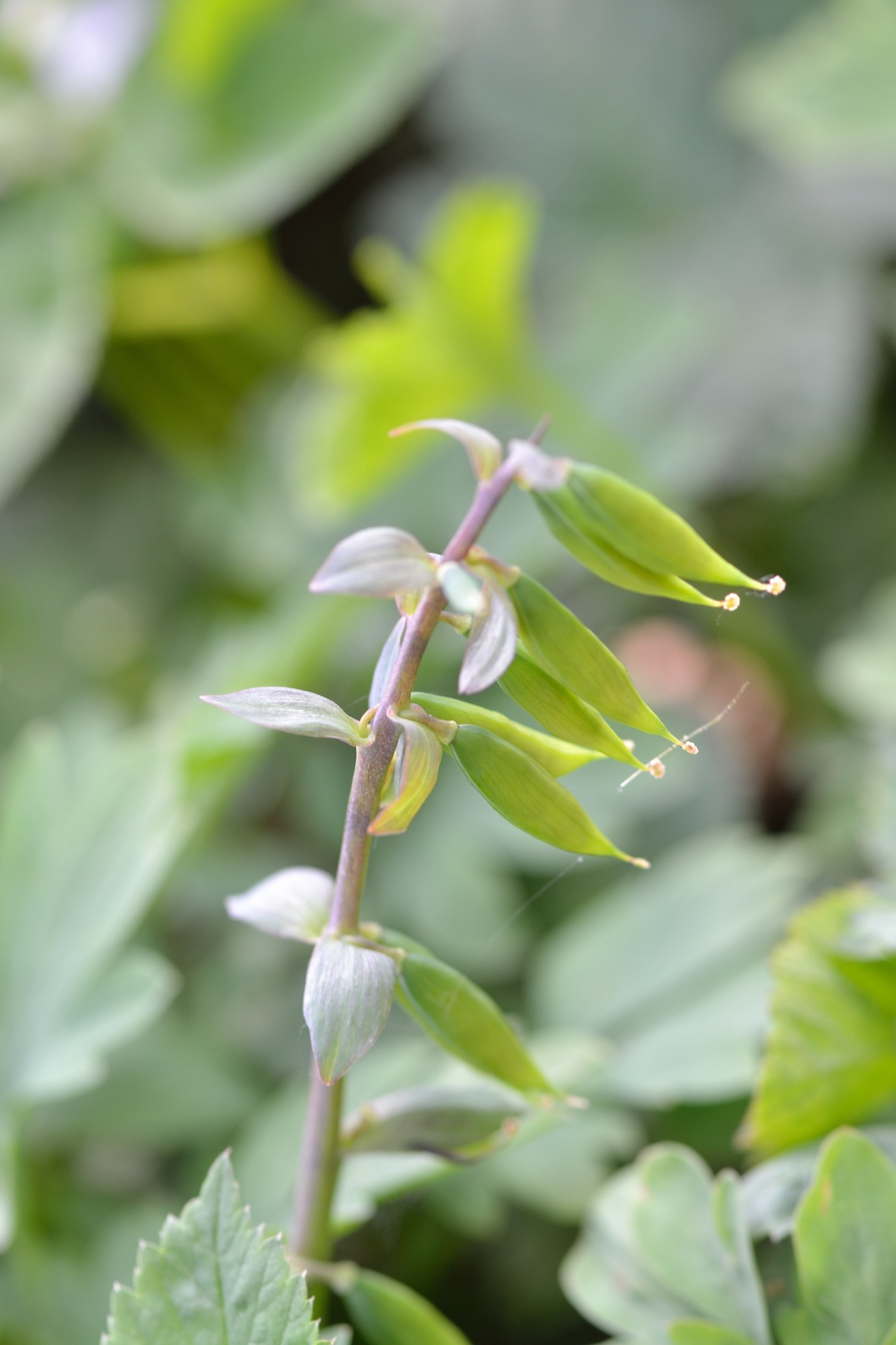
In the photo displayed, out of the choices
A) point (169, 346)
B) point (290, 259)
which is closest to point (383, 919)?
point (169, 346)

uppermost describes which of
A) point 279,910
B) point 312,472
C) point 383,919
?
point 279,910

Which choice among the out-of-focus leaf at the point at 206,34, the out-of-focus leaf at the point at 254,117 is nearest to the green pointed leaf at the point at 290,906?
the out-of-focus leaf at the point at 254,117

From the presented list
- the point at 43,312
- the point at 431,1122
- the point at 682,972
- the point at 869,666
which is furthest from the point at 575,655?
the point at 43,312

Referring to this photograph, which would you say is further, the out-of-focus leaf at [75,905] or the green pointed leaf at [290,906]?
the out-of-focus leaf at [75,905]

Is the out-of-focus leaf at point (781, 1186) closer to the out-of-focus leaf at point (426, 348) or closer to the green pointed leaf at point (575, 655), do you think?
the green pointed leaf at point (575, 655)

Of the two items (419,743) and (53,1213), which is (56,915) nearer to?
(53,1213)

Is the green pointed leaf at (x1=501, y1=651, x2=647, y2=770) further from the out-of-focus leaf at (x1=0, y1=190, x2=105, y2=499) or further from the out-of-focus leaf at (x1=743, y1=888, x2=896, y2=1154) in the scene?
the out-of-focus leaf at (x1=0, y1=190, x2=105, y2=499)
